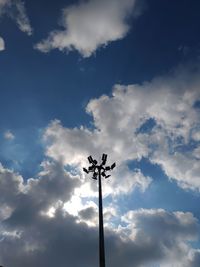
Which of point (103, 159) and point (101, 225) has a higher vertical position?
point (103, 159)

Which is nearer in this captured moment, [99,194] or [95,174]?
[99,194]

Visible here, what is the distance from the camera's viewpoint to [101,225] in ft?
70.8

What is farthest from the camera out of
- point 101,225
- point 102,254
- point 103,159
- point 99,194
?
point 103,159

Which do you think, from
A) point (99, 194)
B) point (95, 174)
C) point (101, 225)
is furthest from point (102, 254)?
point (95, 174)

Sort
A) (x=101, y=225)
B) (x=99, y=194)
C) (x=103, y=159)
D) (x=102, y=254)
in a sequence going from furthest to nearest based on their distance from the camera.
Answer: (x=103, y=159)
(x=99, y=194)
(x=101, y=225)
(x=102, y=254)

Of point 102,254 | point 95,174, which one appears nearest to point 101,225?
point 102,254

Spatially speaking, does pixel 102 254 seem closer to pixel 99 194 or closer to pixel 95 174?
pixel 99 194

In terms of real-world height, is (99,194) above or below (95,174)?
below

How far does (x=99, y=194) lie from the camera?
23.6m

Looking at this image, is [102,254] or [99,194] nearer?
[102,254]

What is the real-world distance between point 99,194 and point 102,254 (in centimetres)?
456

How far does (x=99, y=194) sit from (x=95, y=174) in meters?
2.21

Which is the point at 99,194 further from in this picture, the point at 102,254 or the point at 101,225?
the point at 102,254

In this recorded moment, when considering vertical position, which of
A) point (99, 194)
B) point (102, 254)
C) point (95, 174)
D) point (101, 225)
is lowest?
point (102, 254)
